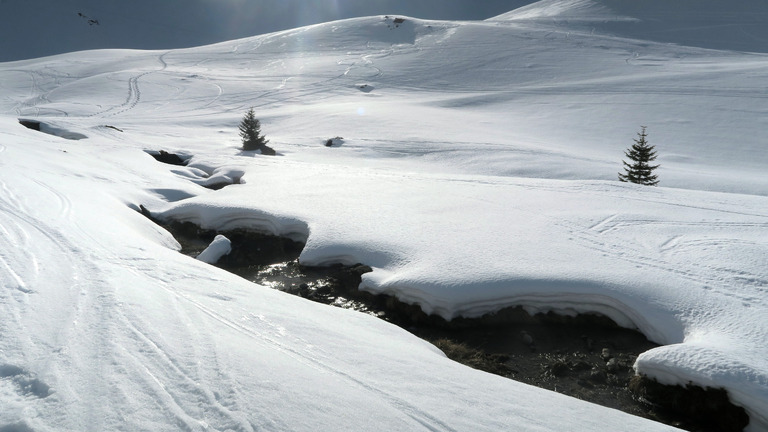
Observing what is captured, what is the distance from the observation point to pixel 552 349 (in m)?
8.25

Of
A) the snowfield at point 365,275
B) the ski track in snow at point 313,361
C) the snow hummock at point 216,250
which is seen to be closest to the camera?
the snowfield at point 365,275

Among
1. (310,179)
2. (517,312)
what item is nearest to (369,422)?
(517,312)

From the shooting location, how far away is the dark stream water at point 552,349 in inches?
263

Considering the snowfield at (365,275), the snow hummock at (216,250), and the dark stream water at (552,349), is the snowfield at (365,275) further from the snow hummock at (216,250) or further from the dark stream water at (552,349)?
the snow hummock at (216,250)

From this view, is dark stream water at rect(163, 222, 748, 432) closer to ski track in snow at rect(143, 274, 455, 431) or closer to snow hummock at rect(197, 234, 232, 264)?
snow hummock at rect(197, 234, 232, 264)

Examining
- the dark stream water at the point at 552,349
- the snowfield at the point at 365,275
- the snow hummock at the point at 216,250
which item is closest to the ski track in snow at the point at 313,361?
the snowfield at the point at 365,275

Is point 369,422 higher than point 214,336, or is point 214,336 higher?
point 214,336

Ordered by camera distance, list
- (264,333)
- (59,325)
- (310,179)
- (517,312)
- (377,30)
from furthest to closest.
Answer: (377,30), (310,179), (517,312), (264,333), (59,325)

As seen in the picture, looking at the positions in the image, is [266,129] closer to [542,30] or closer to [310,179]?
[310,179]

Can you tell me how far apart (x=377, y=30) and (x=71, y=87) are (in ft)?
140

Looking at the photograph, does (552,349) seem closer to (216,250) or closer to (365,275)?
(365,275)

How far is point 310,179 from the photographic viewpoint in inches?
697

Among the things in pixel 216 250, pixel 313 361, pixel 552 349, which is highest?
pixel 313 361

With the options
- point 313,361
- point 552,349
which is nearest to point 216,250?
point 313,361
